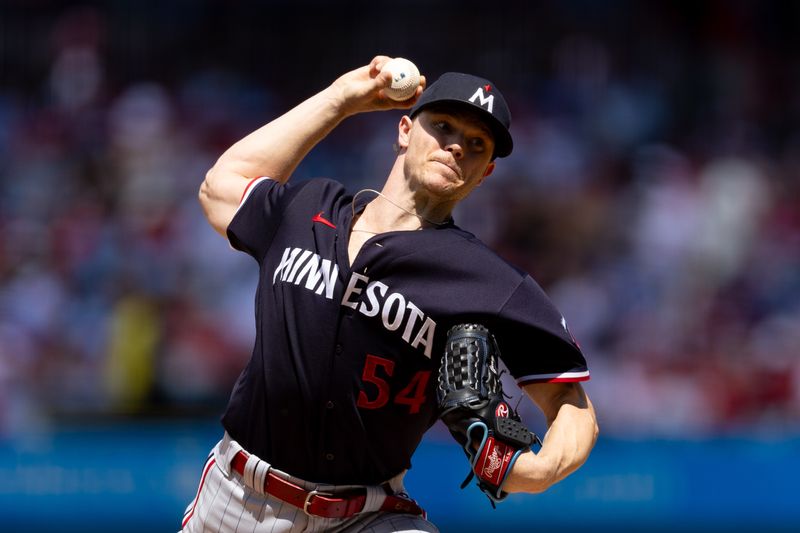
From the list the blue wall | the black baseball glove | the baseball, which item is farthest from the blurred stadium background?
the black baseball glove

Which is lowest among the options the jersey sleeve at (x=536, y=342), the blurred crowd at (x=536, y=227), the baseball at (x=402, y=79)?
the jersey sleeve at (x=536, y=342)

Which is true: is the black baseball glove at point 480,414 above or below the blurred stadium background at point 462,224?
below

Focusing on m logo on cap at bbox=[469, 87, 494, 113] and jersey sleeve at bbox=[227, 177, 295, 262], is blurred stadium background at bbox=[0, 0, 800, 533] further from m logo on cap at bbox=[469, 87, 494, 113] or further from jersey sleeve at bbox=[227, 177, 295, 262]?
m logo on cap at bbox=[469, 87, 494, 113]

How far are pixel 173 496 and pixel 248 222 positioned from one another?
4300 millimetres

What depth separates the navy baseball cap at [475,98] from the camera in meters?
3.64

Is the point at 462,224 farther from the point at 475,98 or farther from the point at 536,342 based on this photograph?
the point at 536,342

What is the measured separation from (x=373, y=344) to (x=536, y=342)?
1.60ft

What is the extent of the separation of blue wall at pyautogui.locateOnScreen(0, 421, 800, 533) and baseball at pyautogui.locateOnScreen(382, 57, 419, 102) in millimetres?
4324

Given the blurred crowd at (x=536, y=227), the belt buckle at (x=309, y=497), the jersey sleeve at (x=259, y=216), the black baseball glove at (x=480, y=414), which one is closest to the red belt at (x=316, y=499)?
the belt buckle at (x=309, y=497)

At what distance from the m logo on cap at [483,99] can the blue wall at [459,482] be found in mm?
4521

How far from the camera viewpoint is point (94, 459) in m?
7.88

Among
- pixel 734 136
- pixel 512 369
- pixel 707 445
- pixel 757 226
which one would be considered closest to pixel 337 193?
pixel 512 369

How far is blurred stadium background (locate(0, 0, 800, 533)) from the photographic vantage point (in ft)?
26.3

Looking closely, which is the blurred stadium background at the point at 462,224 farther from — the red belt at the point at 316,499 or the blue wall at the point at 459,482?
the red belt at the point at 316,499
